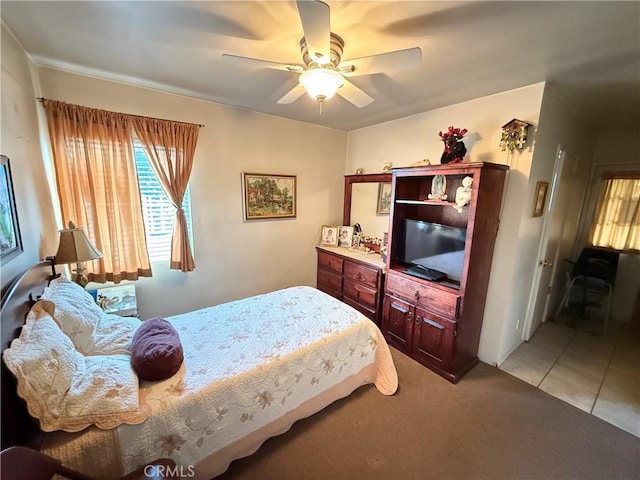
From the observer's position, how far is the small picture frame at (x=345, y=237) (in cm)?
352

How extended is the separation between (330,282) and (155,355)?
7.66 ft

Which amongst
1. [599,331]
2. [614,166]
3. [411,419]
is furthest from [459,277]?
[614,166]

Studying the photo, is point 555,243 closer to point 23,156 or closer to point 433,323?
point 433,323

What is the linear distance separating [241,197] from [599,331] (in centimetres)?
459

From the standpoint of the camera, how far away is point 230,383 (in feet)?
4.51

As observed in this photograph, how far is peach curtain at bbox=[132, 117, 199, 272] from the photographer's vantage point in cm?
229

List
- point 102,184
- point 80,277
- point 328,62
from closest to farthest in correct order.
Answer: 1. point 328,62
2. point 80,277
3. point 102,184

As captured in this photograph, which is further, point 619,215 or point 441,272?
point 619,215

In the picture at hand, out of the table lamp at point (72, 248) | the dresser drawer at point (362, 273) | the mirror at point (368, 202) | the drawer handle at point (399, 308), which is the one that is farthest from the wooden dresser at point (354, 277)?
the table lamp at point (72, 248)

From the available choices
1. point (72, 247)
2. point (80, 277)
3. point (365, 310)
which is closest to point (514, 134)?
point (365, 310)

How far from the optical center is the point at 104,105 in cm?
213

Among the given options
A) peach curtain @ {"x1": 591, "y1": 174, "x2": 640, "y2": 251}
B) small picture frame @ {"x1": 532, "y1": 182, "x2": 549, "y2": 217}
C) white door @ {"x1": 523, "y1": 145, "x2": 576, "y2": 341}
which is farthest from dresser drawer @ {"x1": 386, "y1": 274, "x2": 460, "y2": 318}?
peach curtain @ {"x1": 591, "y1": 174, "x2": 640, "y2": 251}

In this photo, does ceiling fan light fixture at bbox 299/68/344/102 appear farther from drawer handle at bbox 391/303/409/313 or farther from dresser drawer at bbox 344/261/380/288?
drawer handle at bbox 391/303/409/313

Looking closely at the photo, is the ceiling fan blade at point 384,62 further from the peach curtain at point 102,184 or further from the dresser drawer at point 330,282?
the dresser drawer at point 330,282
